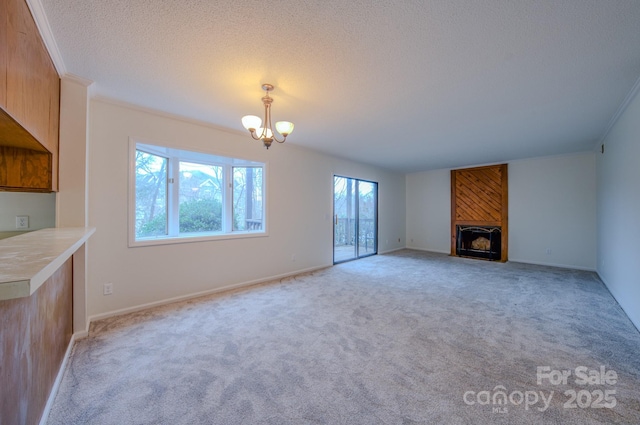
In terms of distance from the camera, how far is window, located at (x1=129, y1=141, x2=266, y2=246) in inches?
130

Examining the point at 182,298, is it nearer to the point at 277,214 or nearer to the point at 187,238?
the point at 187,238

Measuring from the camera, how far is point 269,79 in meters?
2.31

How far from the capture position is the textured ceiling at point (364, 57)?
1.55 m

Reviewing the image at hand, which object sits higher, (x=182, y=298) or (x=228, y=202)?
(x=228, y=202)

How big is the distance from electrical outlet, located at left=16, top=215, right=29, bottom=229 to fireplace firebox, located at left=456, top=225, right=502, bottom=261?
753 centimetres

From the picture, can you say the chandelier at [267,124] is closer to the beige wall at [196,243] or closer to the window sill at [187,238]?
the beige wall at [196,243]

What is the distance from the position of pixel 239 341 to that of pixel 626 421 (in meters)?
2.62

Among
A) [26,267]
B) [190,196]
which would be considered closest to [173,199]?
[190,196]

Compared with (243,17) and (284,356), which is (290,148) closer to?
(243,17)

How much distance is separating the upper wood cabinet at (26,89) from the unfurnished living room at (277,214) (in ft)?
0.06

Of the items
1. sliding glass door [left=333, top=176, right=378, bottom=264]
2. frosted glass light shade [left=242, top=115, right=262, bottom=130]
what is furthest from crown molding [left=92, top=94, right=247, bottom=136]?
sliding glass door [left=333, top=176, right=378, bottom=264]

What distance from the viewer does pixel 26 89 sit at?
1.58 metres

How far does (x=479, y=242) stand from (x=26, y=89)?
7.68m

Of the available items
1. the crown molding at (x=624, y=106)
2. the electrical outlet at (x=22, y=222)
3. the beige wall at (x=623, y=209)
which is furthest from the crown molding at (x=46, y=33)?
the beige wall at (x=623, y=209)
